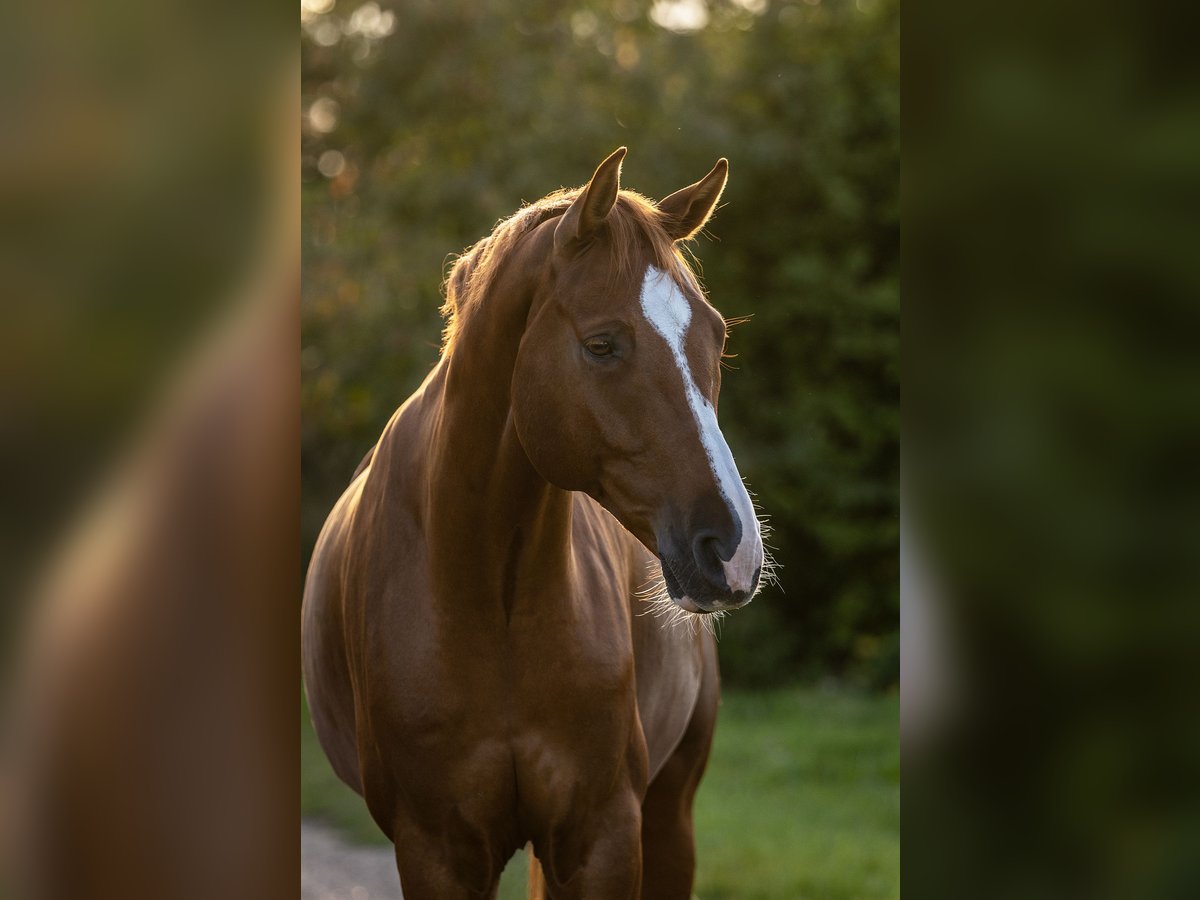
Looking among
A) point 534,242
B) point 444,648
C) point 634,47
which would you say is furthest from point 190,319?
point 634,47

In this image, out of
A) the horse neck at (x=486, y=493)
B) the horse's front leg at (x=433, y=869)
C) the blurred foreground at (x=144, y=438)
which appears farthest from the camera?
the horse's front leg at (x=433, y=869)

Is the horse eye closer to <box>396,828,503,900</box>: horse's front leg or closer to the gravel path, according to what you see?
<box>396,828,503,900</box>: horse's front leg

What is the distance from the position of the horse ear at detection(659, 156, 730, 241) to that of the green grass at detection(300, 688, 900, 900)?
2.67m

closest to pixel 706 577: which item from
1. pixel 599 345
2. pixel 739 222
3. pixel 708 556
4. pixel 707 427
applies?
pixel 708 556

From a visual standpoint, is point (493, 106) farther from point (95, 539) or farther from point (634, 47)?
point (95, 539)

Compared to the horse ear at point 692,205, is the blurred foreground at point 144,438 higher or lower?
lower

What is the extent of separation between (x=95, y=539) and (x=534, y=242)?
1.17 m

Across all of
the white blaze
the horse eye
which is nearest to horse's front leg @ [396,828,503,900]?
the white blaze

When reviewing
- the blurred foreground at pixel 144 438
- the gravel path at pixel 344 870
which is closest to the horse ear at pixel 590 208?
the blurred foreground at pixel 144 438

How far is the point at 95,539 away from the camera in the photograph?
0.79m

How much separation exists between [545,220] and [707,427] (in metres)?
0.51

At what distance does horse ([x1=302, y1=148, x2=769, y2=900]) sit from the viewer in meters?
1.68

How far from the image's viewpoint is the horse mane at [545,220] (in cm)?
176

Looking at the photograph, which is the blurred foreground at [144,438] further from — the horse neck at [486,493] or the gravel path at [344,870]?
the gravel path at [344,870]
